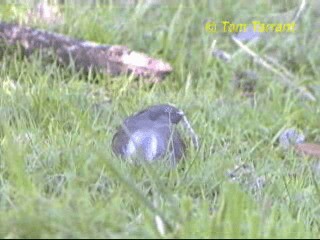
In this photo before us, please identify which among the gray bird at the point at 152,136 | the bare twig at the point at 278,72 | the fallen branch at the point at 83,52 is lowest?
the bare twig at the point at 278,72

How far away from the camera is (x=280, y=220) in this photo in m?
→ 2.12

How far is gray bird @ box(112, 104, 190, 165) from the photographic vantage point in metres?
2.67

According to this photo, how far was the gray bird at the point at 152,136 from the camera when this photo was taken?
105 inches

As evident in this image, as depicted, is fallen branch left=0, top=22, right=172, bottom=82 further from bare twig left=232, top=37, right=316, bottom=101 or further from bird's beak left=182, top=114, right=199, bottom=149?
bird's beak left=182, top=114, right=199, bottom=149

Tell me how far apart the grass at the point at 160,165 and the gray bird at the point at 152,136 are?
0.22 ft

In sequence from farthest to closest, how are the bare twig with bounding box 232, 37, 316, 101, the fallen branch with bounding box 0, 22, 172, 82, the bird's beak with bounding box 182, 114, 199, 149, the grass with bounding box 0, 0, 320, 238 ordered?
the bare twig with bounding box 232, 37, 316, 101
the fallen branch with bounding box 0, 22, 172, 82
the bird's beak with bounding box 182, 114, 199, 149
the grass with bounding box 0, 0, 320, 238

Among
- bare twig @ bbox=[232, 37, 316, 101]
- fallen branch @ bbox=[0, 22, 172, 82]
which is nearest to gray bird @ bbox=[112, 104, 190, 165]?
fallen branch @ bbox=[0, 22, 172, 82]

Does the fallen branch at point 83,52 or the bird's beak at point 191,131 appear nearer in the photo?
the bird's beak at point 191,131

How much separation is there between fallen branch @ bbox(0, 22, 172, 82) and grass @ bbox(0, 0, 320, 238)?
2.2 inches

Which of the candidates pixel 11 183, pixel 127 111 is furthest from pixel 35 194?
pixel 127 111

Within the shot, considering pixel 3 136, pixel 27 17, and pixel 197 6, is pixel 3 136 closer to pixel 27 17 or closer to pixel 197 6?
pixel 27 17

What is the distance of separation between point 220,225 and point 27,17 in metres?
2.52

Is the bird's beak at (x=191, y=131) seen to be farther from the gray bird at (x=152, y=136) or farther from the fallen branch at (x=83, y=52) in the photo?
the fallen branch at (x=83, y=52)

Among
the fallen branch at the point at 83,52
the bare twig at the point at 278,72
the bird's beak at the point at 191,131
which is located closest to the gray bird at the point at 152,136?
the bird's beak at the point at 191,131
